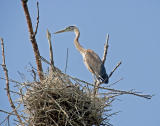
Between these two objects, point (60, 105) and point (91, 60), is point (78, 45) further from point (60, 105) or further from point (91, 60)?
point (60, 105)

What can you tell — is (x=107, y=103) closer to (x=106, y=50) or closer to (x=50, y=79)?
(x=50, y=79)

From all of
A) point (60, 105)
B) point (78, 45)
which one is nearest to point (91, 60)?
point (78, 45)

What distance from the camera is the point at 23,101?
285cm

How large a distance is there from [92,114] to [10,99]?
28.3 inches

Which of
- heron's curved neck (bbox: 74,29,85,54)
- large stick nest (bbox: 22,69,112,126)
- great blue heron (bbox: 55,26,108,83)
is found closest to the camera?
large stick nest (bbox: 22,69,112,126)

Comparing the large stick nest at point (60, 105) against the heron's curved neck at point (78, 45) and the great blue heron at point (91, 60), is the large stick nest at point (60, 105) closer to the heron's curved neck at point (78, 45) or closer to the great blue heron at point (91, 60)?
the great blue heron at point (91, 60)

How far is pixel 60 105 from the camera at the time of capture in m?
2.85

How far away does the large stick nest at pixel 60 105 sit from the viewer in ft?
9.14

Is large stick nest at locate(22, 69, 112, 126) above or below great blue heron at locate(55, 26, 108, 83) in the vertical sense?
below

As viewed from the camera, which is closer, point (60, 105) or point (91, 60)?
point (60, 105)

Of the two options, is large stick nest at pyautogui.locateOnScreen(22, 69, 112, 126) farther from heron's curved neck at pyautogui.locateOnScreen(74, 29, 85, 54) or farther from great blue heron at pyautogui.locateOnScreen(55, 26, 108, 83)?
heron's curved neck at pyautogui.locateOnScreen(74, 29, 85, 54)

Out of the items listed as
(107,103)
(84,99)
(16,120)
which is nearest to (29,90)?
(16,120)

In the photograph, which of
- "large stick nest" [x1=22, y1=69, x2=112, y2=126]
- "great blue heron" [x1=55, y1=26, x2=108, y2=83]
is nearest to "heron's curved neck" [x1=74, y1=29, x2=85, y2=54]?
"great blue heron" [x1=55, y1=26, x2=108, y2=83]

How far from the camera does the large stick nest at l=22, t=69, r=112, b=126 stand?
2787 mm
